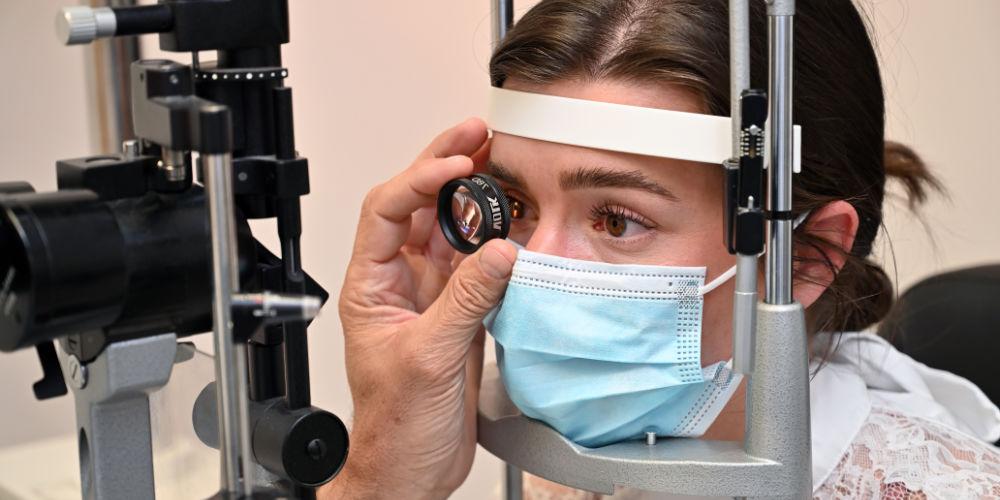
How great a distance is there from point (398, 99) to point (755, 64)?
133 cm

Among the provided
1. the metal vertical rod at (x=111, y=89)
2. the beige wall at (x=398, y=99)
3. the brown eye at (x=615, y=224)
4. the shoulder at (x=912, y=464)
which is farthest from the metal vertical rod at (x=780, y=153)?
the metal vertical rod at (x=111, y=89)

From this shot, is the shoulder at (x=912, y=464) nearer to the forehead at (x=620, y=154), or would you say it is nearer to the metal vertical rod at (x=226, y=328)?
the forehead at (x=620, y=154)

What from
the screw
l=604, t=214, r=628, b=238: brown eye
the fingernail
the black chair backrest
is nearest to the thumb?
the fingernail

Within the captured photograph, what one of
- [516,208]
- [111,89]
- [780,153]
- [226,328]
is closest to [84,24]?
[226,328]

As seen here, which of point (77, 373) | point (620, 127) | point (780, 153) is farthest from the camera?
point (620, 127)

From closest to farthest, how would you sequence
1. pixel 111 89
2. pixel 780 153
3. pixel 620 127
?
1. pixel 780 153
2. pixel 620 127
3. pixel 111 89

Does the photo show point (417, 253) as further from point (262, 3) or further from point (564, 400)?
point (262, 3)

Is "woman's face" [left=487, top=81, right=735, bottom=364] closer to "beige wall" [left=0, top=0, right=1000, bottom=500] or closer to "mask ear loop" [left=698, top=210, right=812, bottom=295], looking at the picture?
"mask ear loop" [left=698, top=210, right=812, bottom=295]

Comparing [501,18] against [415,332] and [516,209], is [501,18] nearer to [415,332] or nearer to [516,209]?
[516,209]

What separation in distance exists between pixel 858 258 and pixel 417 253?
551 mm

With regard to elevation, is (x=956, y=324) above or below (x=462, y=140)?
below

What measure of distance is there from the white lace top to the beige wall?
2.73ft

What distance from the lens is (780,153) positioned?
33.6 inches

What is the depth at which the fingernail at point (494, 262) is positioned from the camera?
1.12 metres
